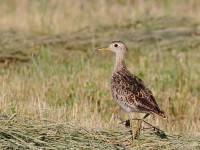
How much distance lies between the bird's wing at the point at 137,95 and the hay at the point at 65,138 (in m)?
0.29

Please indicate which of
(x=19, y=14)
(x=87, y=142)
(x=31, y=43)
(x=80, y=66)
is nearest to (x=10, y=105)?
(x=87, y=142)

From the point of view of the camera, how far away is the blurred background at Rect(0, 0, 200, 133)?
924cm

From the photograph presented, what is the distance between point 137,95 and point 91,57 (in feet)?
15.6

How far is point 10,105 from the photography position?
8133 millimetres

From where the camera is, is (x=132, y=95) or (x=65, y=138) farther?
(x=132, y=95)

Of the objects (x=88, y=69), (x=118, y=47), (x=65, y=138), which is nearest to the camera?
(x=65, y=138)

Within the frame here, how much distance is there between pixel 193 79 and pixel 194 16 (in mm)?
4486

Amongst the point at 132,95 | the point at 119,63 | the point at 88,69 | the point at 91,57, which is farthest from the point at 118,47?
the point at 91,57

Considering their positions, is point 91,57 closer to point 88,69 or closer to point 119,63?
point 88,69

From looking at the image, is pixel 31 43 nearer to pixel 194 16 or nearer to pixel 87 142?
pixel 194 16

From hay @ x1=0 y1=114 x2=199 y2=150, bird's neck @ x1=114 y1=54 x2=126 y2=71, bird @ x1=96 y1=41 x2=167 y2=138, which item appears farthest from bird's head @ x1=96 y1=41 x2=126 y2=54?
hay @ x1=0 y1=114 x2=199 y2=150

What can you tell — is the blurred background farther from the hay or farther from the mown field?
the hay

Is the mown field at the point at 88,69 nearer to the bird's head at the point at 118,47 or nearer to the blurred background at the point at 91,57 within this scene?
the blurred background at the point at 91,57

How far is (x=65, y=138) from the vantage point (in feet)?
23.0
